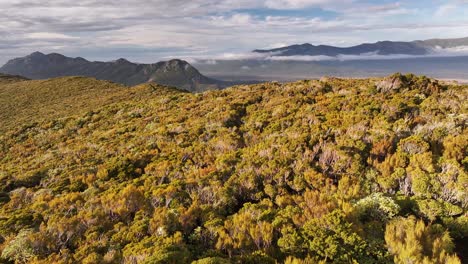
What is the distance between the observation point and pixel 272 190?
507 inches

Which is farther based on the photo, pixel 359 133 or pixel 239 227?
pixel 359 133

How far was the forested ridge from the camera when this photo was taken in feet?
30.1

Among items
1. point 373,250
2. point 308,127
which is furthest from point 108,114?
point 373,250

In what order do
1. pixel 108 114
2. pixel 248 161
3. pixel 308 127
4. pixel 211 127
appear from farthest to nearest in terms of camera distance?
1. pixel 108 114
2. pixel 211 127
3. pixel 308 127
4. pixel 248 161

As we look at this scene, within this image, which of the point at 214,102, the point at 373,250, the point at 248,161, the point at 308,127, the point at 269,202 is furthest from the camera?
the point at 214,102

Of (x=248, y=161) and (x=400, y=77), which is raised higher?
(x=400, y=77)

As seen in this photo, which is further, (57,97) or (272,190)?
(57,97)

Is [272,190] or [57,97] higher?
[57,97]

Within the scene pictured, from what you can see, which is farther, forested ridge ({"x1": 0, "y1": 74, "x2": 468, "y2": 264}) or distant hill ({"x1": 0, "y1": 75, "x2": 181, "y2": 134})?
distant hill ({"x1": 0, "y1": 75, "x2": 181, "y2": 134})

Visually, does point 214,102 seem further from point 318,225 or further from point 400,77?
point 318,225

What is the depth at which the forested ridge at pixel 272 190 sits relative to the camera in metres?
9.17

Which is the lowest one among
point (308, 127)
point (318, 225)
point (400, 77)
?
point (318, 225)

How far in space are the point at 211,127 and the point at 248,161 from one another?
9.14 meters

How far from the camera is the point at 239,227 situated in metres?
10.2
